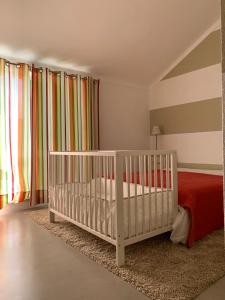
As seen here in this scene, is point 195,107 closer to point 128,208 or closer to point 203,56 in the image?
point 203,56

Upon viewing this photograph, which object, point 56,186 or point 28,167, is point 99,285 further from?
Result: point 28,167

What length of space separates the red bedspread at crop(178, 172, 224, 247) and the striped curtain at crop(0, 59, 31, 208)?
219cm

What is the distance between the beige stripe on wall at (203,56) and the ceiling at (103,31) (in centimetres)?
16

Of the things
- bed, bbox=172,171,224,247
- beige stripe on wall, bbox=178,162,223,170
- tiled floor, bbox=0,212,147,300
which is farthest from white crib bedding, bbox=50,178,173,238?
beige stripe on wall, bbox=178,162,223,170

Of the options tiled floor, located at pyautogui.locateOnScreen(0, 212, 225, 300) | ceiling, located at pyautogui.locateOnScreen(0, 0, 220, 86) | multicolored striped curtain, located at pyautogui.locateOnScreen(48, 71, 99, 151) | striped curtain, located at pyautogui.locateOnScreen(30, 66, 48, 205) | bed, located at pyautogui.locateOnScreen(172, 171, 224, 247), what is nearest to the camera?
tiled floor, located at pyautogui.locateOnScreen(0, 212, 225, 300)

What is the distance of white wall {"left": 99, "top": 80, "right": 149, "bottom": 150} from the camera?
4309mm

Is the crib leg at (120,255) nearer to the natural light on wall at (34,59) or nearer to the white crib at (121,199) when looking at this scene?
the white crib at (121,199)

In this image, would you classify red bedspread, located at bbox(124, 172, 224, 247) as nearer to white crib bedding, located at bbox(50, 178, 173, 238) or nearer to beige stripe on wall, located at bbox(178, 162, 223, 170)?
white crib bedding, located at bbox(50, 178, 173, 238)

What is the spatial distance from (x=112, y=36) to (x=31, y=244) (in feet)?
9.45

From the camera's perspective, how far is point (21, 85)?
3.36 metres

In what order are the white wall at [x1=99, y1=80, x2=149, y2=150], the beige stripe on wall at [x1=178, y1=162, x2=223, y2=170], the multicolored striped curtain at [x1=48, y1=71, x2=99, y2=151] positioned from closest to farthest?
the multicolored striped curtain at [x1=48, y1=71, x2=99, y2=151] → the beige stripe on wall at [x1=178, y1=162, x2=223, y2=170] → the white wall at [x1=99, y1=80, x2=149, y2=150]

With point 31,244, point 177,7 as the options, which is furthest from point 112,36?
point 31,244

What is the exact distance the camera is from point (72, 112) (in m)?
3.78

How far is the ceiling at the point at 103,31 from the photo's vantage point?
2809mm
